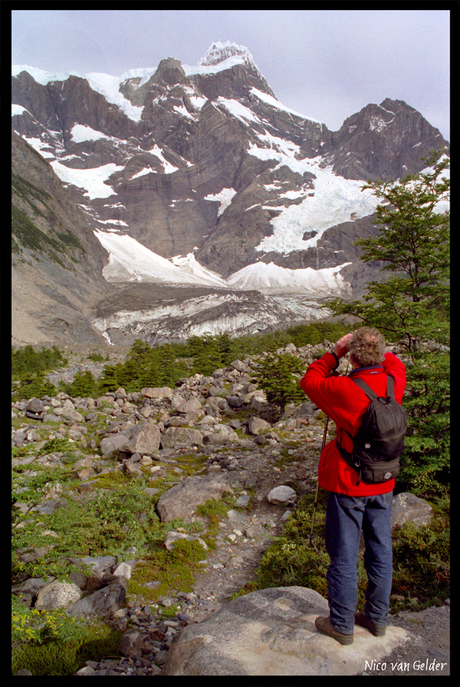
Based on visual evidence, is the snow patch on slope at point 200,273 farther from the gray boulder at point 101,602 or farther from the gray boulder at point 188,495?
the gray boulder at point 101,602

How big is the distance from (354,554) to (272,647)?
874mm

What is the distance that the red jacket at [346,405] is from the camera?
255cm

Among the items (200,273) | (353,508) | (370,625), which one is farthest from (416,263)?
(200,273)

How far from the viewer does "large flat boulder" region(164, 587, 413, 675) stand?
2.47m

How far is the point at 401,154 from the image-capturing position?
602ft

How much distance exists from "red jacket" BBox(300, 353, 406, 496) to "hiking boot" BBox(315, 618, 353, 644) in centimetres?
97

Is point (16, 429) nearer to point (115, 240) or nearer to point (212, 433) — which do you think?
point (212, 433)

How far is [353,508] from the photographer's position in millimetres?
2604

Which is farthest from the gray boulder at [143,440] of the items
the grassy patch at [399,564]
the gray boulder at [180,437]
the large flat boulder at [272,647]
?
the large flat boulder at [272,647]

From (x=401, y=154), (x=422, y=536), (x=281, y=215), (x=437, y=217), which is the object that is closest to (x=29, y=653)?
(x=422, y=536)

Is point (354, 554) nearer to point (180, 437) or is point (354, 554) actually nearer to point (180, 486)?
point (180, 486)
